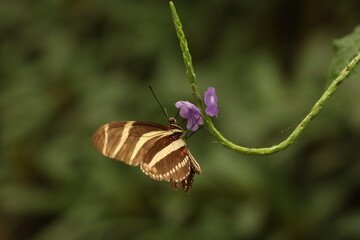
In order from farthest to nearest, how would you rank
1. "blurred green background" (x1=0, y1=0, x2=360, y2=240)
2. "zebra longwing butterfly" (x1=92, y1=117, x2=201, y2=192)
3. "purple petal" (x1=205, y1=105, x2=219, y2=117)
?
1. "blurred green background" (x1=0, y1=0, x2=360, y2=240)
2. "zebra longwing butterfly" (x1=92, y1=117, x2=201, y2=192)
3. "purple petal" (x1=205, y1=105, x2=219, y2=117)

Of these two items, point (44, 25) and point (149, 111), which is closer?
point (149, 111)

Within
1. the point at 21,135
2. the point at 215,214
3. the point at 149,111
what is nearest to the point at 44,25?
the point at 21,135

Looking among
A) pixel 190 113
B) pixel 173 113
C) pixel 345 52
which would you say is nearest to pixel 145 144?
pixel 190 113

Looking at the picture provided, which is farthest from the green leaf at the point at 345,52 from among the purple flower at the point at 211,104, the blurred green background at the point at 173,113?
the blurred green background at the point at 173,113

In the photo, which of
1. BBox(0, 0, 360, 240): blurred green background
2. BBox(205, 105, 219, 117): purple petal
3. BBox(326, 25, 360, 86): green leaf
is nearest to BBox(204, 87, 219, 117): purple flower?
BBox(205, 105, 219, 117): purple petal

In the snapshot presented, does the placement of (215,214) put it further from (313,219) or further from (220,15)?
(220,15)

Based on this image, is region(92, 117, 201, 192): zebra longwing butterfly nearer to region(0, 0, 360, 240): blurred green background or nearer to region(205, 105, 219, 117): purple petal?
region(205, 105, 219, 117): purple petal

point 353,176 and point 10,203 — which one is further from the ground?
point 10,203

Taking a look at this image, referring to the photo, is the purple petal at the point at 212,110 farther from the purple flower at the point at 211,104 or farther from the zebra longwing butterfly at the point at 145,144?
the zebra longwing butterfly at the point at 145,144
